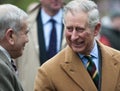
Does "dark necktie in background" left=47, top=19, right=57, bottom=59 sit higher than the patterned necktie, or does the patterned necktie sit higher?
the patterned necktie

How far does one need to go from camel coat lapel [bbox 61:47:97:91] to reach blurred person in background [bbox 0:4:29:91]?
58cm

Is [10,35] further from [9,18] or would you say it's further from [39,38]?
[39,38]

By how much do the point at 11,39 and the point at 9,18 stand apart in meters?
0.20

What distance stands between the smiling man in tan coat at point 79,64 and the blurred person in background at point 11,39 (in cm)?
49

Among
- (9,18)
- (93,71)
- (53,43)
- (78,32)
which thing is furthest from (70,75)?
(53,43)

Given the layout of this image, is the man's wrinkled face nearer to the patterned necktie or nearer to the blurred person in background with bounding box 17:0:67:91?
the patterned necktie

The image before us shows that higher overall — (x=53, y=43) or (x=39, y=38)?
(x=39, y=38)

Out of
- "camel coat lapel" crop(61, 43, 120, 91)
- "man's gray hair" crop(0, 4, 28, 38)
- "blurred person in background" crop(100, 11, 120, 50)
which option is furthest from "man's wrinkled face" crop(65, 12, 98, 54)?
"blurred person in background" crop(100, 11, 120, 50)

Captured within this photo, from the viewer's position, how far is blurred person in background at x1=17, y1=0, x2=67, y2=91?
948cm

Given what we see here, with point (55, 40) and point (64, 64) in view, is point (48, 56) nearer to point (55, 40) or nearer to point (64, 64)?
point (55, 40)

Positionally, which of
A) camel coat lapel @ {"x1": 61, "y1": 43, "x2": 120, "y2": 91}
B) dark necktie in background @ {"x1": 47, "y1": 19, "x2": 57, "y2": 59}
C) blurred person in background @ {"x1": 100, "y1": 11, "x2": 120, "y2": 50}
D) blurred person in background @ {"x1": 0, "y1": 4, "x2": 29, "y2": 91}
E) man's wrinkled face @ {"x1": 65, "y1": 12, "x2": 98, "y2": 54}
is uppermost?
blurred person in background @ {"x1": 0, "y1": 4, "x2": 29, "y2": 91}

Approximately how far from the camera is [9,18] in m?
6.62

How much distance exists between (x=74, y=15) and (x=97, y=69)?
0.57m

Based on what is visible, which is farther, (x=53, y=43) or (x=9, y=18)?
(x=53, y=43)
